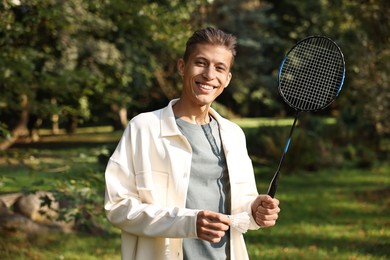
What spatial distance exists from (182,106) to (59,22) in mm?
3934

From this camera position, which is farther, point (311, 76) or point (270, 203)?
point (311, 76)

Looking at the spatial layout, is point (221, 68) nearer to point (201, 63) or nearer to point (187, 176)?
point (201, 63)

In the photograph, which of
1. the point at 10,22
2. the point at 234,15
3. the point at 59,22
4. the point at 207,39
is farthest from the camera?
the point at 234,15

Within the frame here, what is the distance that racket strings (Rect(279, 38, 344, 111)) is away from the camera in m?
3.34

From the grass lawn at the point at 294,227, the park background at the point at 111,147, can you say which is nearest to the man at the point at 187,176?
the grass lawn at the point at 294,227

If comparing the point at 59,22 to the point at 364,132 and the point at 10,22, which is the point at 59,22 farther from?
the point at 364,132

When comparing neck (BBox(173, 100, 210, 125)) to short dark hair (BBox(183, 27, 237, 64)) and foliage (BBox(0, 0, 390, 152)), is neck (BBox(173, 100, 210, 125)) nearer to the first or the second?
short dark hair (BBox(183, 27, 237, 64))

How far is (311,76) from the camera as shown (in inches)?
143

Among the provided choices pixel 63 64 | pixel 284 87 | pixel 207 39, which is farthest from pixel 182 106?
pixel 63 64

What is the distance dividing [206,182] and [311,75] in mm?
1230

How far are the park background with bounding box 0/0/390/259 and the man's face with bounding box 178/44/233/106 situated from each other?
276 centimetres

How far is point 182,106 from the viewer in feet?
9.42

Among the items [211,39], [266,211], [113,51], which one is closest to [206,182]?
[266,211]

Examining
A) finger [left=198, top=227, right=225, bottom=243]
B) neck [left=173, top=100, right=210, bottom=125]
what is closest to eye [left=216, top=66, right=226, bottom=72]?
neck [left=173, top=100, right=210, bottom=125]
